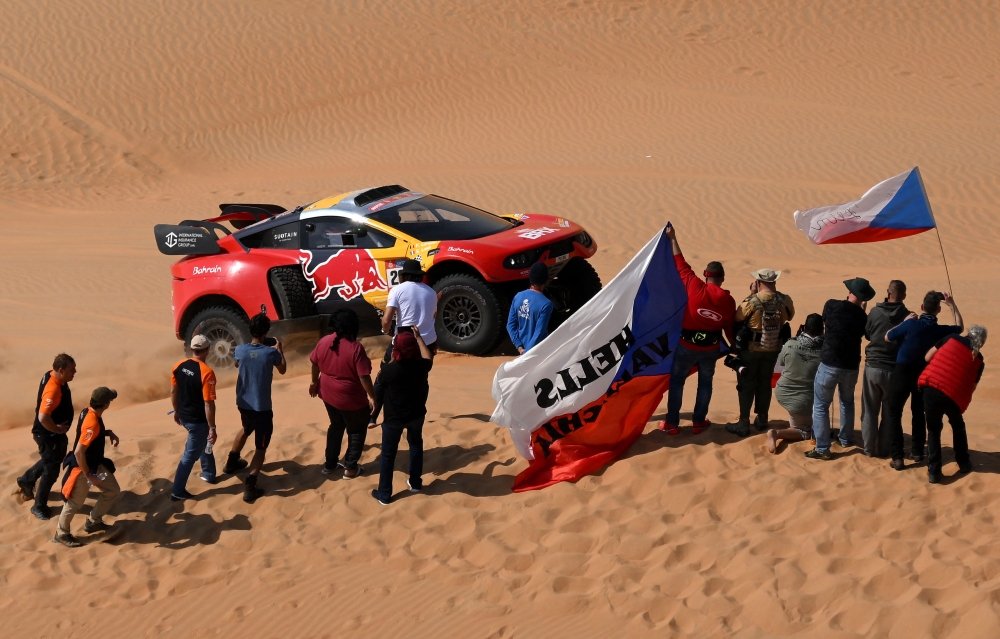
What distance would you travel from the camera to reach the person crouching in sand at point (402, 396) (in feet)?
25.0

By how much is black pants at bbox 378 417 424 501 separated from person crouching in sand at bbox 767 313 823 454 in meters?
2.62

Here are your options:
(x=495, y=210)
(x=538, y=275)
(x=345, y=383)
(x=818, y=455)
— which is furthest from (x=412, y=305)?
(x=495, y=210)

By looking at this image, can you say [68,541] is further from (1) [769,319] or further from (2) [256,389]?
(1) [769,319]

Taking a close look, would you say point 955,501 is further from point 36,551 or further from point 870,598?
point 36,551

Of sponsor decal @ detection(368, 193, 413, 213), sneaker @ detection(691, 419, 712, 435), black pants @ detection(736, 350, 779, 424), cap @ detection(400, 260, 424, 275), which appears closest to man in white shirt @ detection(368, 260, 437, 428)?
cap @ detection(400, 260, 424, 275)

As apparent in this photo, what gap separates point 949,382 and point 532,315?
3.10 metres

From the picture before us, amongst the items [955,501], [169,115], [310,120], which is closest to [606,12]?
[310,120]

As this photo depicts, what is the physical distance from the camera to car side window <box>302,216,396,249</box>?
1073 cm

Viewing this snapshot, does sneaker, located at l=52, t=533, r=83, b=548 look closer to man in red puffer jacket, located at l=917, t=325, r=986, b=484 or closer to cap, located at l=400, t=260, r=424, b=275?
cap, located at l=400, t=260, r=424, b=275

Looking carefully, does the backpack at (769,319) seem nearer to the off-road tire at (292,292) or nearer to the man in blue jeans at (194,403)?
the man in blue jeans at (194,403)

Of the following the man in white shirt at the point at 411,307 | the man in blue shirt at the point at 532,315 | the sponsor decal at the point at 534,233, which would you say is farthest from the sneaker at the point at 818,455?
the sponsor decal at the point at 534,233

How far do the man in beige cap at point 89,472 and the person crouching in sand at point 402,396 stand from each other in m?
1.98

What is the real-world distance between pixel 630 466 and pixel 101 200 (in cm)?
1960

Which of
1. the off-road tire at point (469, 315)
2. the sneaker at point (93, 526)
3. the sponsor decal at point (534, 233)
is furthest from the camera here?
the sponsor decal at point (534, 233)
